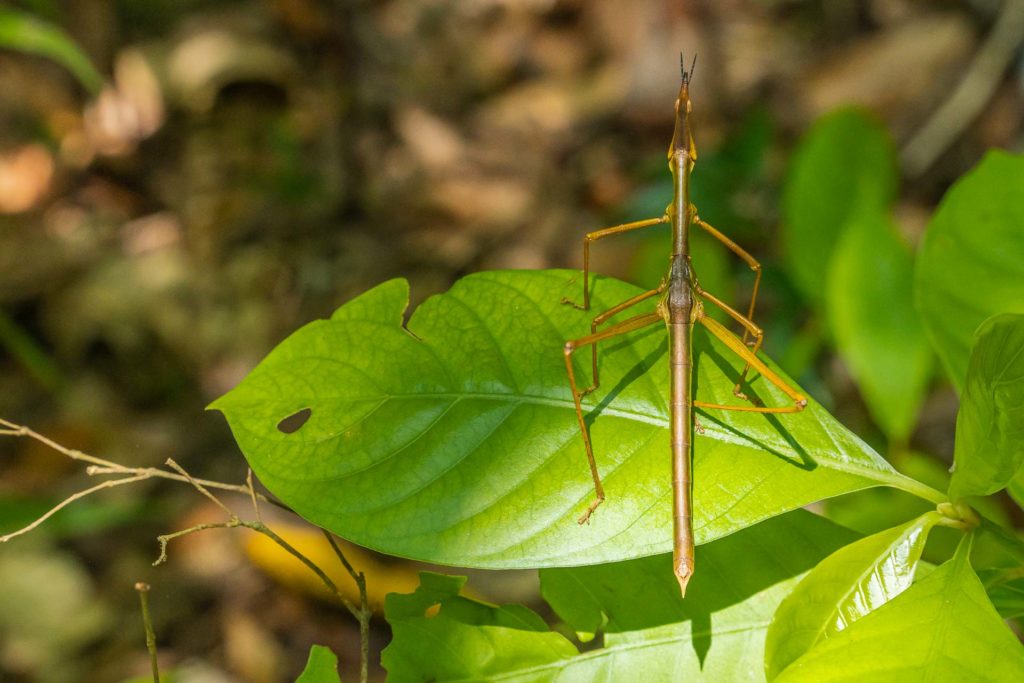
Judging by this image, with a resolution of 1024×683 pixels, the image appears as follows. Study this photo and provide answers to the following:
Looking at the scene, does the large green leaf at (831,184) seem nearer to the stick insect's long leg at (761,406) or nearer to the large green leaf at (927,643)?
the stick insect's long leg at (761,406)

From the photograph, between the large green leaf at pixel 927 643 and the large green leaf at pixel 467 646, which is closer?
the large green leaf at pixel 927 643

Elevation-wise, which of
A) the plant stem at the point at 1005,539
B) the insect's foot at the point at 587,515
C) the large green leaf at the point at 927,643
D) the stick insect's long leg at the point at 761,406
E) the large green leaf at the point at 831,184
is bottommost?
the large green leaf at the point at 927,643

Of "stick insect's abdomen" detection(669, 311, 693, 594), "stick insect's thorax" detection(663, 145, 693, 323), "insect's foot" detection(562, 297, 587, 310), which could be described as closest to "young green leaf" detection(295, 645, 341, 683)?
"stick insect's abdomen" detection(669, 311, 693, 594)

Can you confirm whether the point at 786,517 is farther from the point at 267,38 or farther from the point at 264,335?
the point at 267,38

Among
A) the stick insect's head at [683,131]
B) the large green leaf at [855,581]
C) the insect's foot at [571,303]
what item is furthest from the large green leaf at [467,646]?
the stick insect's head at [683,131]

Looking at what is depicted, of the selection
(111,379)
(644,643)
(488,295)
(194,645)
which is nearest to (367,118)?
(111,379)

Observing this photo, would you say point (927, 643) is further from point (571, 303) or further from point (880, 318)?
point (880, 318)

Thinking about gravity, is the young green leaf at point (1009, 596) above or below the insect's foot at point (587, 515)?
below

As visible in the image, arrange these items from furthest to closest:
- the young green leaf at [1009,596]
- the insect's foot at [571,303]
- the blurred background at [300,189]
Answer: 1. the blurred background at [300,189]
2. the insect's foot at [571,303]
3. the young green leaf at [1009,596]
